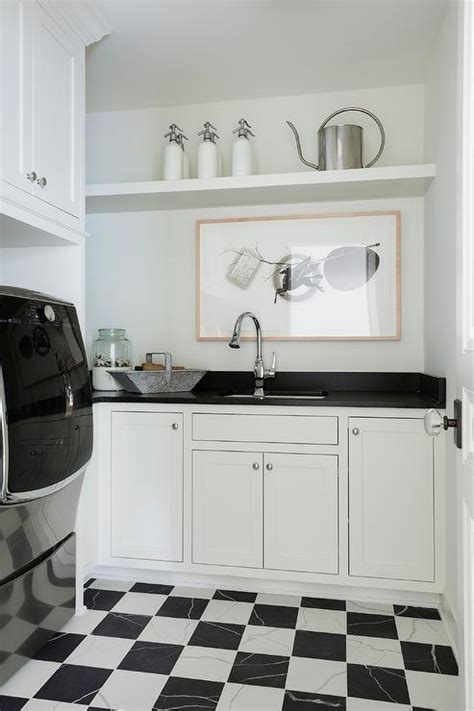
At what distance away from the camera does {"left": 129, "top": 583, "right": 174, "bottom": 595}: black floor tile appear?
2412 millimetres

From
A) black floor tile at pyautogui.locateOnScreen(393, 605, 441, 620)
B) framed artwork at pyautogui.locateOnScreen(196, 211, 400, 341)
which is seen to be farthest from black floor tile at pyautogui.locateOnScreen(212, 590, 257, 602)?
framed artwork at pyautogui.locateOnScreen(196, 211, 400, 341)

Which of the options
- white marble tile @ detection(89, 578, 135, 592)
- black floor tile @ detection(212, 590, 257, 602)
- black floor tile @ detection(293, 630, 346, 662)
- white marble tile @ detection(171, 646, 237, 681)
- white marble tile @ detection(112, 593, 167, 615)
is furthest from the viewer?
white marble tile @ detection(89, 578, 135, 592)

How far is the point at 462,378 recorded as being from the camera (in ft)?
3.67

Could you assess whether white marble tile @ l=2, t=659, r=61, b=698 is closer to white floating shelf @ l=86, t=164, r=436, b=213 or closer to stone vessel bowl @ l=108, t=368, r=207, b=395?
stone vessel bowl @ l=108, t=368, r=207, b=395

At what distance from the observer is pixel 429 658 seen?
1.88 metres

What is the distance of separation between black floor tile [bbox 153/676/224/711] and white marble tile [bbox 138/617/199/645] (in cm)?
24

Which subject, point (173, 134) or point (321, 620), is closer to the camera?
point (321, 620)

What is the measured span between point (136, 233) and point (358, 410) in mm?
1586

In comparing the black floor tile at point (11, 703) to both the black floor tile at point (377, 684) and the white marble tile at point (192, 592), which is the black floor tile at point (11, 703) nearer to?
the white marble tile at point (192, 592)

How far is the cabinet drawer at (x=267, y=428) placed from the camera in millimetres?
2311

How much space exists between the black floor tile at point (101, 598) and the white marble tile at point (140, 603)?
1.0 inches

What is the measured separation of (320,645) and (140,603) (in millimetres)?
767

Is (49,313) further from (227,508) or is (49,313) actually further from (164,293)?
(164,293)

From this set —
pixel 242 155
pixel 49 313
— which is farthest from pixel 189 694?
pixel 242 155
